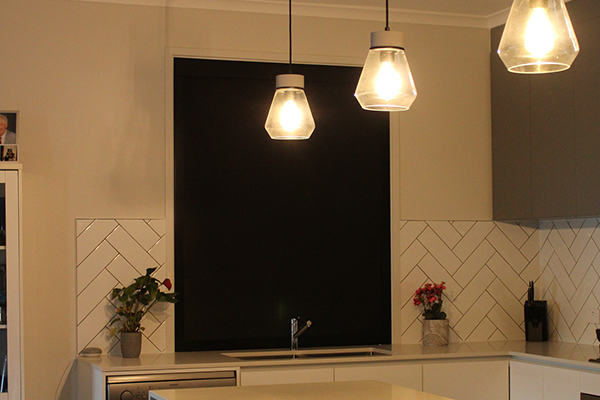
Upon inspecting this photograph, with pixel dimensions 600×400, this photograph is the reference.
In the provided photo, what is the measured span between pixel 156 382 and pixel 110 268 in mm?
740

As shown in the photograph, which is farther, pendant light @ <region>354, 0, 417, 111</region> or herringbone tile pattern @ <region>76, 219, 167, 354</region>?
herringbone tile pattern @ <region>76, 219, 167, 354</region>

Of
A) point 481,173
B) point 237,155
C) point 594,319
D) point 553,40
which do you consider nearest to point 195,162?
point 237,155

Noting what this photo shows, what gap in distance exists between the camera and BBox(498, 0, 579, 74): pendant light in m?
1.42

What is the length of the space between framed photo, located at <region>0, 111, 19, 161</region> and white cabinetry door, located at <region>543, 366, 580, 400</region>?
2747mm

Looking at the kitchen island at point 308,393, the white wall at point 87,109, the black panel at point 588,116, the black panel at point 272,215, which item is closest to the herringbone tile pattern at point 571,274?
the black panel at point 588,116

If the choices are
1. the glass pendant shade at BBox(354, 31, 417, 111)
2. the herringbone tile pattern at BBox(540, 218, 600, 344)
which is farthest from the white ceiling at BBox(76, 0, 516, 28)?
the glass pendant shade at BBox(354, 31, 417, 111)

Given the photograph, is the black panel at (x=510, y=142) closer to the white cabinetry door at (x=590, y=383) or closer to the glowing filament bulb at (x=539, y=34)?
the white cabinetry door at (x=590, y=383)

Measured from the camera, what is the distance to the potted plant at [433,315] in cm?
399

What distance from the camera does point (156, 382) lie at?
3.29 m

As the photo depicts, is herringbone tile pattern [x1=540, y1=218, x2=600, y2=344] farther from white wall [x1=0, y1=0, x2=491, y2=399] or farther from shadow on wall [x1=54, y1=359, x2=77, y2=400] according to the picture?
shadow on wall [x1=54, y1=359, x2=77, y2=400]

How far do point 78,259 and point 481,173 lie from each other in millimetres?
2375

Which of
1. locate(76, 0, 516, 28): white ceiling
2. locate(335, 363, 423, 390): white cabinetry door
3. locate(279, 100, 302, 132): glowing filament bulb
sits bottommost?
locate(335, 363, 423, 390): white cabinetry door

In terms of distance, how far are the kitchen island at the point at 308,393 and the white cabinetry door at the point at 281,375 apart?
78 cm

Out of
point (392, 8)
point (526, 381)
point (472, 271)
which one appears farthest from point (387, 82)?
point (472, 271)
